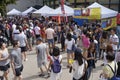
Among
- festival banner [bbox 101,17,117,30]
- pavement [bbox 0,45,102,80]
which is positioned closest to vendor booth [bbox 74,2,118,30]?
festival banner [bbox 101,17,117,30]

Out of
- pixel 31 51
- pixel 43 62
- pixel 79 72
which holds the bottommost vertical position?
pixel 31 51

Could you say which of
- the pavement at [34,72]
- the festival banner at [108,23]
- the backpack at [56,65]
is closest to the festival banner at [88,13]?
the festival banner at [108,23]

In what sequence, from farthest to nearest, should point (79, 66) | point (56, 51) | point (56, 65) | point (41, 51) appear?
1. point (41, 51)
2. point (56, 65)
3. point (56, 51)
4. point (79, 66)

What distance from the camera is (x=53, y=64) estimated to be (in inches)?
344

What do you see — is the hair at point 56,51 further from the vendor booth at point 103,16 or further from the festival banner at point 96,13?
the festival banner at point 96,13

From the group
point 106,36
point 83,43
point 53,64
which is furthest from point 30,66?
point 53,64

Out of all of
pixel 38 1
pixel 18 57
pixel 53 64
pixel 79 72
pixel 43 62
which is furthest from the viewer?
pixel 38 1

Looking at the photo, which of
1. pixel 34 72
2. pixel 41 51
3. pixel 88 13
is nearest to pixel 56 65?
pixel 41 51

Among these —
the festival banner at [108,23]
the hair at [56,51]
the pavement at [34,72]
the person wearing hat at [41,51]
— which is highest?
the hair at [56,51]

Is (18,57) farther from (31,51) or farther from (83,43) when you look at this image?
(31,51)

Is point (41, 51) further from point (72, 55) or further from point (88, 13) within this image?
point (88, 13)

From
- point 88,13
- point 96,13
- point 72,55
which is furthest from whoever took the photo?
point 88,13

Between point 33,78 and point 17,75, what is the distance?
194 cm

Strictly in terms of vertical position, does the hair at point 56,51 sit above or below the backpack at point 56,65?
above
